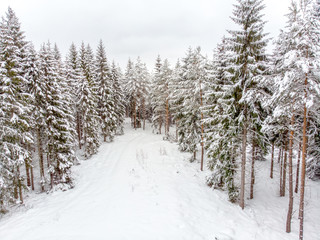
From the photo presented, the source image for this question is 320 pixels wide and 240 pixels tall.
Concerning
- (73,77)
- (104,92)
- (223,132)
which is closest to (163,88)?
(104,92)

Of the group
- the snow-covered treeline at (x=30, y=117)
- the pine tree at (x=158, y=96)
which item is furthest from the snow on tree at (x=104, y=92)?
the pine tree at (x=158, y=96)

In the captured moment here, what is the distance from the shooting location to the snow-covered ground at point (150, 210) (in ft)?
31.4

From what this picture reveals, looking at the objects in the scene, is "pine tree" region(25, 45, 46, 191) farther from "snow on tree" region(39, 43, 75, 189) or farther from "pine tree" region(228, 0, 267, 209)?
"pine tree" region(228, 0, 267, 209)

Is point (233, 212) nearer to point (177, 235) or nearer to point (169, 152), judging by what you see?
point (177, 235)

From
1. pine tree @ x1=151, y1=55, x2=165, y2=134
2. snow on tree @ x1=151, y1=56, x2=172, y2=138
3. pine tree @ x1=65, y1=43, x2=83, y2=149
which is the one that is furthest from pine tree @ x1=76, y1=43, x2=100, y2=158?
pine tree @ x1=151, y1=55, x2=165, y2=134

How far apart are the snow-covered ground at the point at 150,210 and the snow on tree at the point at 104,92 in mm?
10285

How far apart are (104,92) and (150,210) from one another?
2234cm

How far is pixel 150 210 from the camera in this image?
11500 mm

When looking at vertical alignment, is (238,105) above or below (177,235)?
above

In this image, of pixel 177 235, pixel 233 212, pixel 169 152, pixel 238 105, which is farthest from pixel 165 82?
pixel 177 235

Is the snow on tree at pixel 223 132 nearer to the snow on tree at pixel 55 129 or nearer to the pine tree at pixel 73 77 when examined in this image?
the snow on tree at pixel 55 129

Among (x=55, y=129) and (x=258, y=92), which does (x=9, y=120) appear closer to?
(x=55, y=129)

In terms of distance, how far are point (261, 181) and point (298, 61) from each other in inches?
636

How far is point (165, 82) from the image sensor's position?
34.4m
